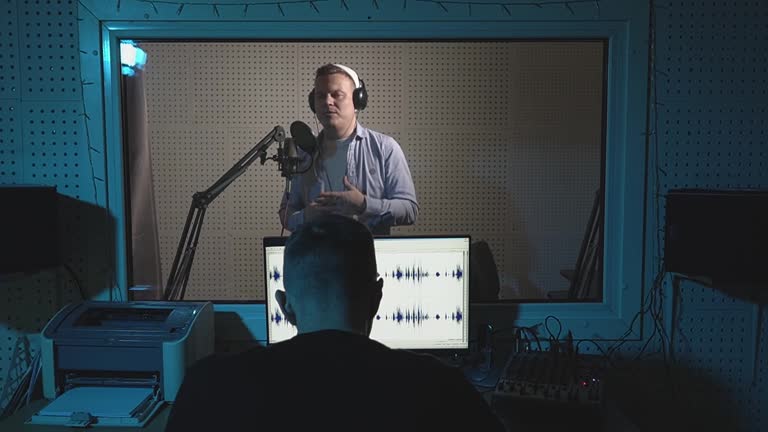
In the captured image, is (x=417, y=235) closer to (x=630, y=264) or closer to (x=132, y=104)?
(x=630, y=264)

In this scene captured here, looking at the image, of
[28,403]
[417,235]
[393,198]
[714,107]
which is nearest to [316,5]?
[393,198]

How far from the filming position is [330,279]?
1.12 m

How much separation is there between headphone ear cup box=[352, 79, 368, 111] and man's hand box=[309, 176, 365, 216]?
0.78 ft

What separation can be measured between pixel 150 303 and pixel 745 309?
76.0 inches

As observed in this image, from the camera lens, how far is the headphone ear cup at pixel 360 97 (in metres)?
1.98

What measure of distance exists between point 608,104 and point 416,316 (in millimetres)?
935

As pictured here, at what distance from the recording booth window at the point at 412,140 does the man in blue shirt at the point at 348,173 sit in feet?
0.12

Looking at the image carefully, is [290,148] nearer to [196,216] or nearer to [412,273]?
[196,216]

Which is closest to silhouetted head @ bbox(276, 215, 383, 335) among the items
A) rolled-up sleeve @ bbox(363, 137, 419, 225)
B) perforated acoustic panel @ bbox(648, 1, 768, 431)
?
rolled-up sleeve @ bbox(363, 137, 419, 225)

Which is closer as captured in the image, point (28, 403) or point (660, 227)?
point (28, 403)

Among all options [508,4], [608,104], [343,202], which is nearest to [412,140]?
[343,202]

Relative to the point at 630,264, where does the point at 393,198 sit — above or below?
above

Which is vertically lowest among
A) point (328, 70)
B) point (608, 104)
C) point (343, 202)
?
point (343, 202)

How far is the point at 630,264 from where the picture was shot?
A: 6.76 feet
